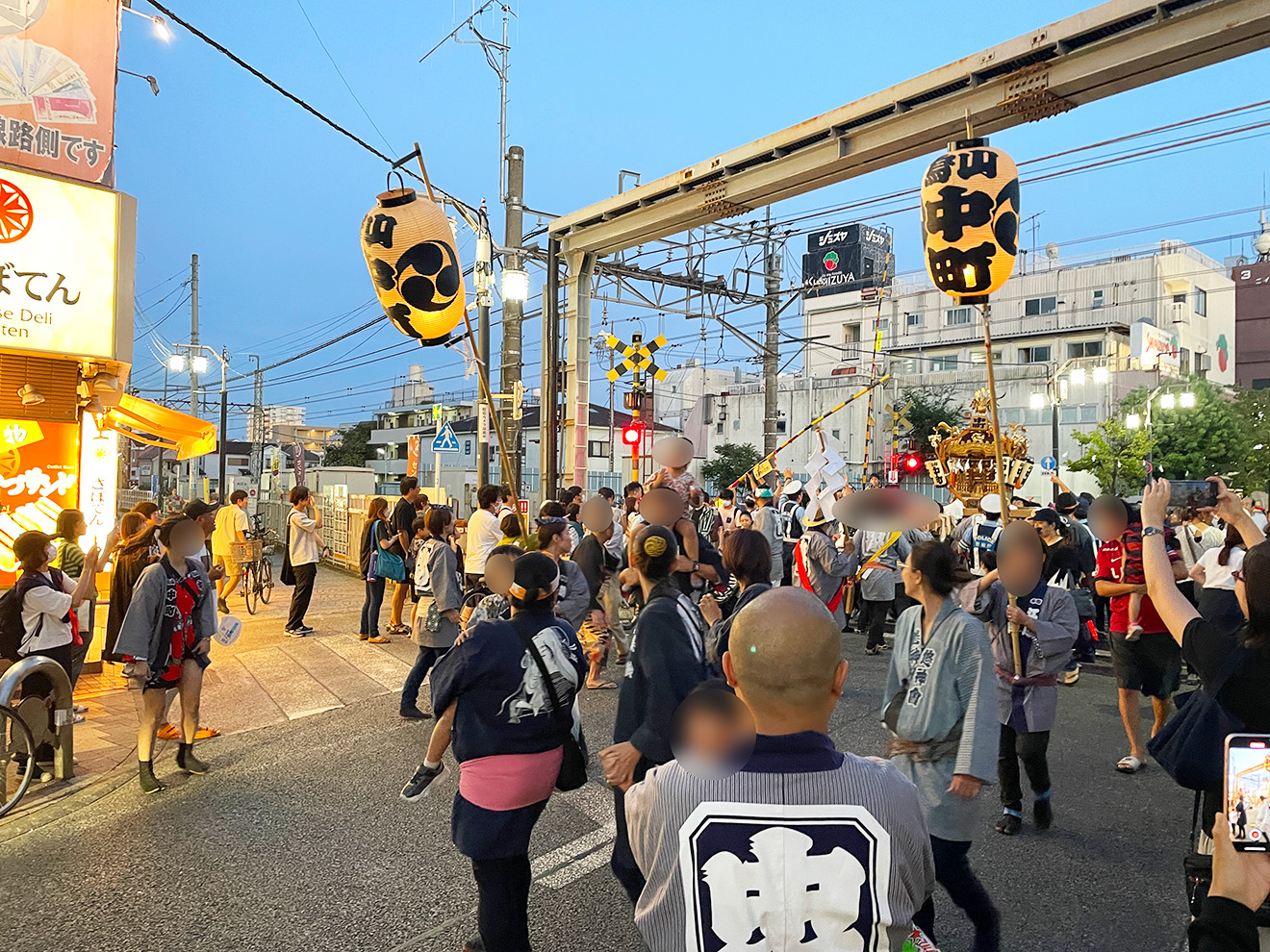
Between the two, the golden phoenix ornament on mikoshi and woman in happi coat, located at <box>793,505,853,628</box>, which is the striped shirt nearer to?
woman in happi coat, located at <box>793,505,853,628</box>

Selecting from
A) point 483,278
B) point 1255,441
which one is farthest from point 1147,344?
point 483,278

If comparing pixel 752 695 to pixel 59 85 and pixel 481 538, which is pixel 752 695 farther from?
pixel 59 85

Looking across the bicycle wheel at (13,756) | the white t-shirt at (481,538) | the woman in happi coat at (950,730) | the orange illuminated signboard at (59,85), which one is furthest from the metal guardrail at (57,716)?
the orange illuminated signboard at (59,85)

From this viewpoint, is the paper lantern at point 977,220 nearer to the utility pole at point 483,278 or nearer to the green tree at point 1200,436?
the utility pole at point 483,278

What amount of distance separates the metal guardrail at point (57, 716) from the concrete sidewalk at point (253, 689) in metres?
0.14

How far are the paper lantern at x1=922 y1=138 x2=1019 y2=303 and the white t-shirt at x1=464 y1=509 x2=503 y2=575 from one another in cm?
557

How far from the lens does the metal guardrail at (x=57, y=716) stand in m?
5.51

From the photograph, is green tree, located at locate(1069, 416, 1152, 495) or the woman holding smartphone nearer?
the woman holding smartphone

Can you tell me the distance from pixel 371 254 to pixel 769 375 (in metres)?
15.9

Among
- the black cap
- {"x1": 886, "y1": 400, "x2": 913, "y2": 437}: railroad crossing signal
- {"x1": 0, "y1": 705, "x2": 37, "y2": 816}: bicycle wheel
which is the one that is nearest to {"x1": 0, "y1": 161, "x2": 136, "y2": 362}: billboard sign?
{"x1": 0, "y1": 705, "x2": 37, "y2": 816}: bicycle wheel

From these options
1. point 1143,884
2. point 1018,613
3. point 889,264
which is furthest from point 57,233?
point 889,264

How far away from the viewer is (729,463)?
48469 mm

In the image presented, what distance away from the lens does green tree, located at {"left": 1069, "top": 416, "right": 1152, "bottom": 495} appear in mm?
30141

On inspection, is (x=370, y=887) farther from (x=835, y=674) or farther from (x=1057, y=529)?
(x=1057, y=529)
